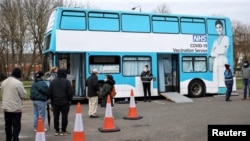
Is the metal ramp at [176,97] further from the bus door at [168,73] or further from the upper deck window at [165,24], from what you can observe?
the upper deck window at [165,24]

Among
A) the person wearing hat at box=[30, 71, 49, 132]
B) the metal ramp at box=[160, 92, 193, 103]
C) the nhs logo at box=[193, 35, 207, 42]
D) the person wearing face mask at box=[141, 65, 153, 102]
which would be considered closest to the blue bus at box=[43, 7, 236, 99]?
the nhs logo at box=[193, 35, 207, 42]

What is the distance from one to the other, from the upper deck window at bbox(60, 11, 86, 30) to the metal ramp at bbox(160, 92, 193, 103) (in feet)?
17.4

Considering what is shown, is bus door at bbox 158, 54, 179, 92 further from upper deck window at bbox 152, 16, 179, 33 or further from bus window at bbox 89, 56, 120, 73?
bus window at bbox 89, 56, 120, 73

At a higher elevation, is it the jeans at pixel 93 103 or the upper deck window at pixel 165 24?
the upper deck window at pixel 165 24

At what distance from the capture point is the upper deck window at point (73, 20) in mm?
18453

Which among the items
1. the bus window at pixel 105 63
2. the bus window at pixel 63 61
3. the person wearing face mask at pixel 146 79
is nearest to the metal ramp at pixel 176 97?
the person wearing face mask at pixel 146 79

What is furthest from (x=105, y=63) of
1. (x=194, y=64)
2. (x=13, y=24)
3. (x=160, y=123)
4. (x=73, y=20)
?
(x=13, y=24)

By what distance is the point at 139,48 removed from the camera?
20.2 m

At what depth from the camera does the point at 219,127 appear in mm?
6977

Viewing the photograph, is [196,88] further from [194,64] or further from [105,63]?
[105,63]

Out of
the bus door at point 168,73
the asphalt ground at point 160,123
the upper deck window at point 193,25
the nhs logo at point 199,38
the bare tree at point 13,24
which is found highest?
the bare tree at point 13,24

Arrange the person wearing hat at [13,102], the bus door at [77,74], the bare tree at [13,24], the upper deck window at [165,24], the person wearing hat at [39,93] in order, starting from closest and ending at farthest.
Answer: the person wearing hat at [13,102] → the person wearing hat at [39,93] → the bus door at [77,74] → the upper deck window at [165,24] → the bare tree at [13,24]

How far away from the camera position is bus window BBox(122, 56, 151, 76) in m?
20.0

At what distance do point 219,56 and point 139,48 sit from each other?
15.7ft
